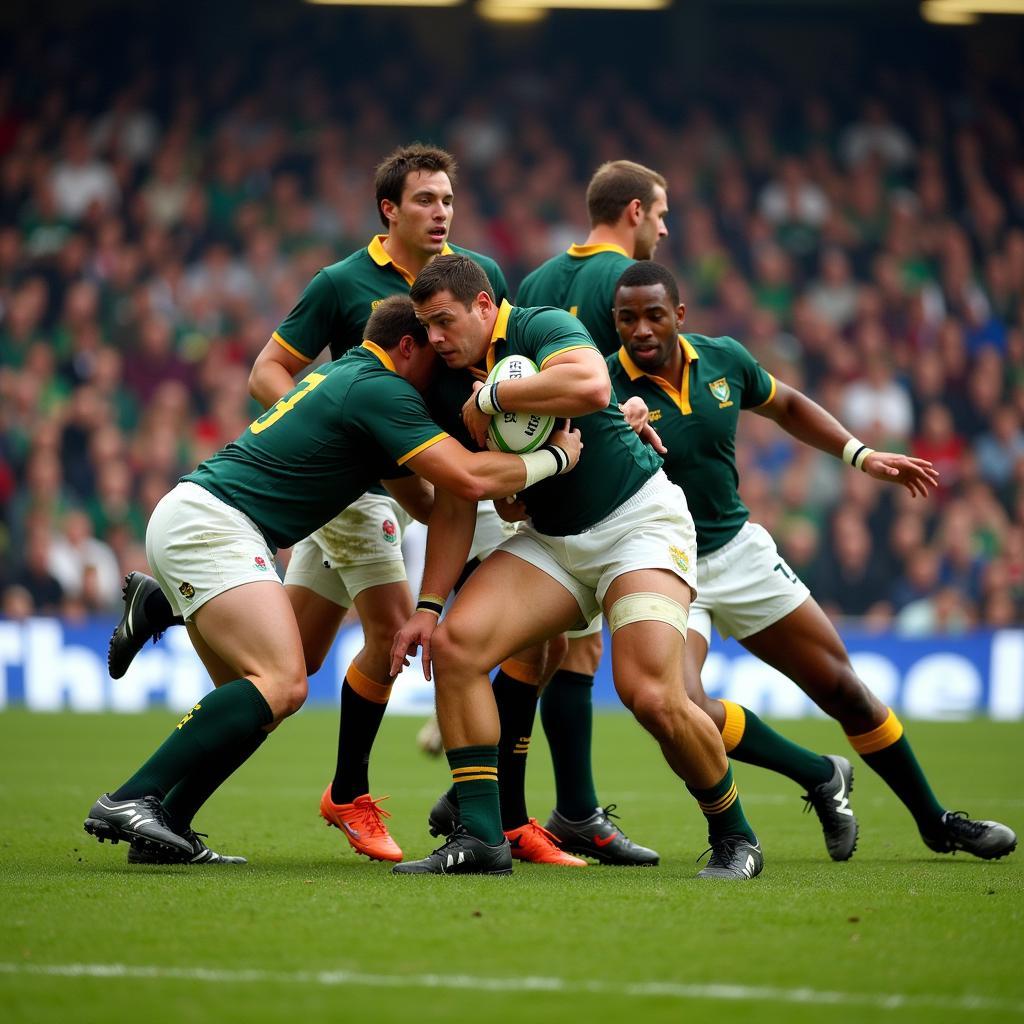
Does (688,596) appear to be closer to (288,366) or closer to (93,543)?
(288,366)

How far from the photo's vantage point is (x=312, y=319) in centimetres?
651

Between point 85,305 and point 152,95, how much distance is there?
4.16 metres

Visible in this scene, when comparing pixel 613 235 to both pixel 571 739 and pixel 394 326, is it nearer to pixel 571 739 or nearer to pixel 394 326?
pixel 394 326

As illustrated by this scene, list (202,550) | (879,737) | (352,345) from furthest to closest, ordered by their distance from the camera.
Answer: (352,345) < (879,737) < (202,550)

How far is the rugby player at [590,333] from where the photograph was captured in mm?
6332

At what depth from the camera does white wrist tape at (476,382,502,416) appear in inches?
211

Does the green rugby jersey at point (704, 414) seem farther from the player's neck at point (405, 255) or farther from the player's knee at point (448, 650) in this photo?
the player's knee at point (448, 650)

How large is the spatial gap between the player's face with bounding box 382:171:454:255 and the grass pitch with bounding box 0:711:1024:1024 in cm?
240

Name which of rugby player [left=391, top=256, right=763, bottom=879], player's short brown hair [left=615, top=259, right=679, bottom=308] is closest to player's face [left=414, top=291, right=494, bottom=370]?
rugby player [left=391, top=256, right=763, bottom=879]

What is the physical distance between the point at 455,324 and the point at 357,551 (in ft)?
4.36

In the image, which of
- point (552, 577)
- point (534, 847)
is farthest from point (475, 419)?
point (534, 847)

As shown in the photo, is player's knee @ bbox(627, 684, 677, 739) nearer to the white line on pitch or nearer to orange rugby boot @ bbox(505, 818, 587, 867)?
orange rugby boot @ bbox(505, 818, 587, 867)

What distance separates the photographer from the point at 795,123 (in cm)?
2128

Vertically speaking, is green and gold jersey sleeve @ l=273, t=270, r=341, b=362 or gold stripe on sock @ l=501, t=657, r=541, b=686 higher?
green and gold jersey sleeve @ l=273, t=270, r=341, b=362
